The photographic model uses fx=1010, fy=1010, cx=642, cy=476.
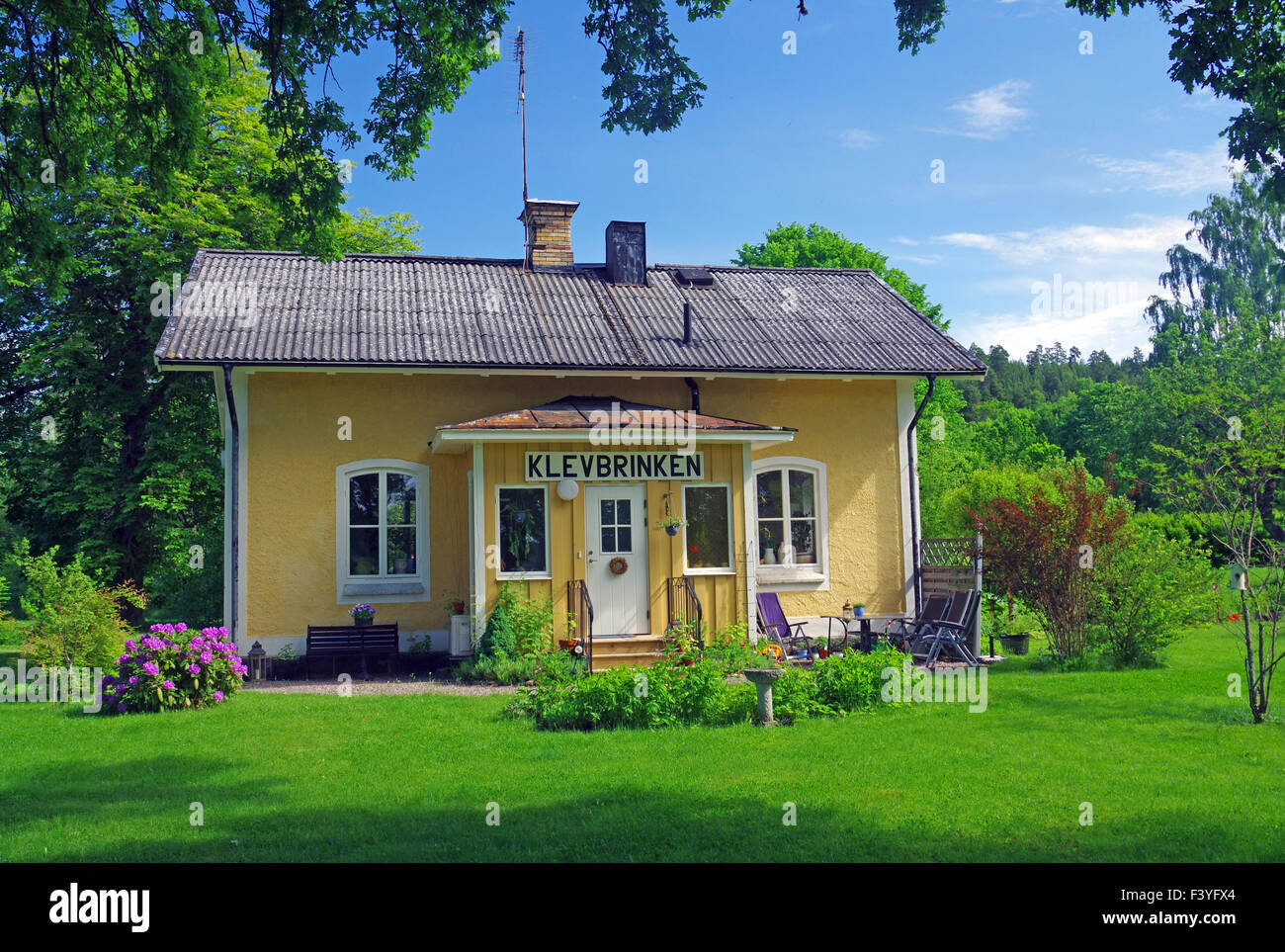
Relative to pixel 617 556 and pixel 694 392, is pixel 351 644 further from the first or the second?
pixel 694 392

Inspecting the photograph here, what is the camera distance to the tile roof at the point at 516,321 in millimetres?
13680

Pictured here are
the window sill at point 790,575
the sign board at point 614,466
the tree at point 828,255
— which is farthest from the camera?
the tree at point 828,255

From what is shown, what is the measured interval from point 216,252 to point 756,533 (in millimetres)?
9705

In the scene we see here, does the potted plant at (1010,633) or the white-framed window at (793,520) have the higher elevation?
the white-framed window at (793,520)

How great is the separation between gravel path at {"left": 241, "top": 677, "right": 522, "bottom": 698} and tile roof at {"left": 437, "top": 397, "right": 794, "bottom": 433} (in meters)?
3.15

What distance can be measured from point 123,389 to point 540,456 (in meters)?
12.4

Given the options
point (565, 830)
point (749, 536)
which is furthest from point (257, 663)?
point (565, 830)

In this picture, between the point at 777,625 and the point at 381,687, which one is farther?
the point at 777,625

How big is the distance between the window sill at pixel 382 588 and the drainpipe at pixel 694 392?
4.65 meters

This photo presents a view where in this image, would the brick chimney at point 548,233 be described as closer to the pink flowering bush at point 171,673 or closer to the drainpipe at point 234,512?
the drainpipe at point 234,512

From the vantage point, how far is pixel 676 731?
8555mm

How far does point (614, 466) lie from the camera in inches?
531

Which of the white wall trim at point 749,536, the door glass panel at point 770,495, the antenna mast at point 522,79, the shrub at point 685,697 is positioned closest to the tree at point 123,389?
the antenna mast at point 522,79

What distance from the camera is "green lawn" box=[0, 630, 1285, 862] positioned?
5.43 m
